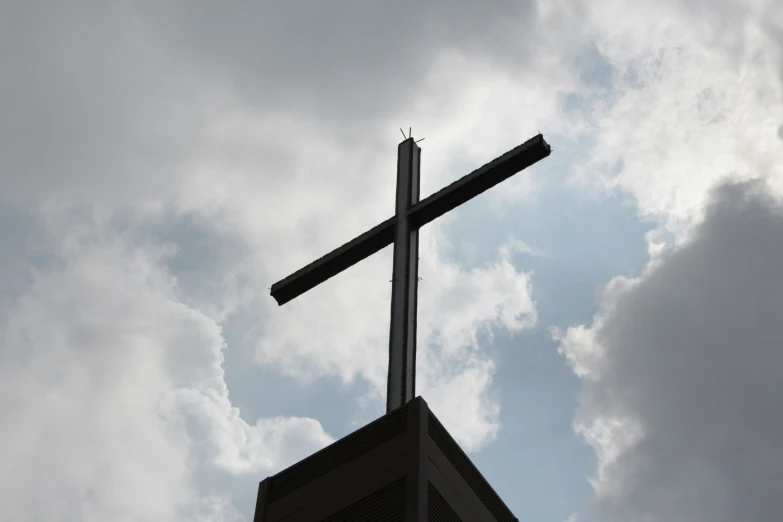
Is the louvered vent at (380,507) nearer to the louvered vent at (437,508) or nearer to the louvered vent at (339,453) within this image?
the louvered vent at (437,508)

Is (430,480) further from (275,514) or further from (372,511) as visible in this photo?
(275,514)

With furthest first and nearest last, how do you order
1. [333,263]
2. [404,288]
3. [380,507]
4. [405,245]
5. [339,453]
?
[333,263] < [405,245] < [404,288] < [339,453] < [380,507]

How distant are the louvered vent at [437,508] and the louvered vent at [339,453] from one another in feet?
3.86

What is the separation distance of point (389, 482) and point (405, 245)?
5828 millimetres

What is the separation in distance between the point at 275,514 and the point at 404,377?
312 centimetres

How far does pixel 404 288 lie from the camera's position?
2042cm

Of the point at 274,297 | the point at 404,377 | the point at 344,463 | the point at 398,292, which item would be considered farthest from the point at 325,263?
the point at 344,463

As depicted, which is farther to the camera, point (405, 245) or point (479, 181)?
point (479, 181)

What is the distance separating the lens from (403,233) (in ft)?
71.4

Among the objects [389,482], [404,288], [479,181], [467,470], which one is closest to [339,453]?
[389,482]

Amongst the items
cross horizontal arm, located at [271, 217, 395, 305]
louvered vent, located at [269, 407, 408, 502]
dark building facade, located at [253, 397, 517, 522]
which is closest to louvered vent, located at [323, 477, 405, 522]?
dark building facade, located at [253, 397, 517, 522]

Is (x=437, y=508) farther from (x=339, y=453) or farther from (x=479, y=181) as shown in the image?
(x=479, y=181)

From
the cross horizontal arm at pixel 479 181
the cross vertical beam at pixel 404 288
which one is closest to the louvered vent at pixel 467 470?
the cross vertical beam at pixel 404 288

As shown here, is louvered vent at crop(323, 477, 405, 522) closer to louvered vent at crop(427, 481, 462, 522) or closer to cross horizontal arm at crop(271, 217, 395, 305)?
louvered vent at crop(427, 481, 462, 522)
